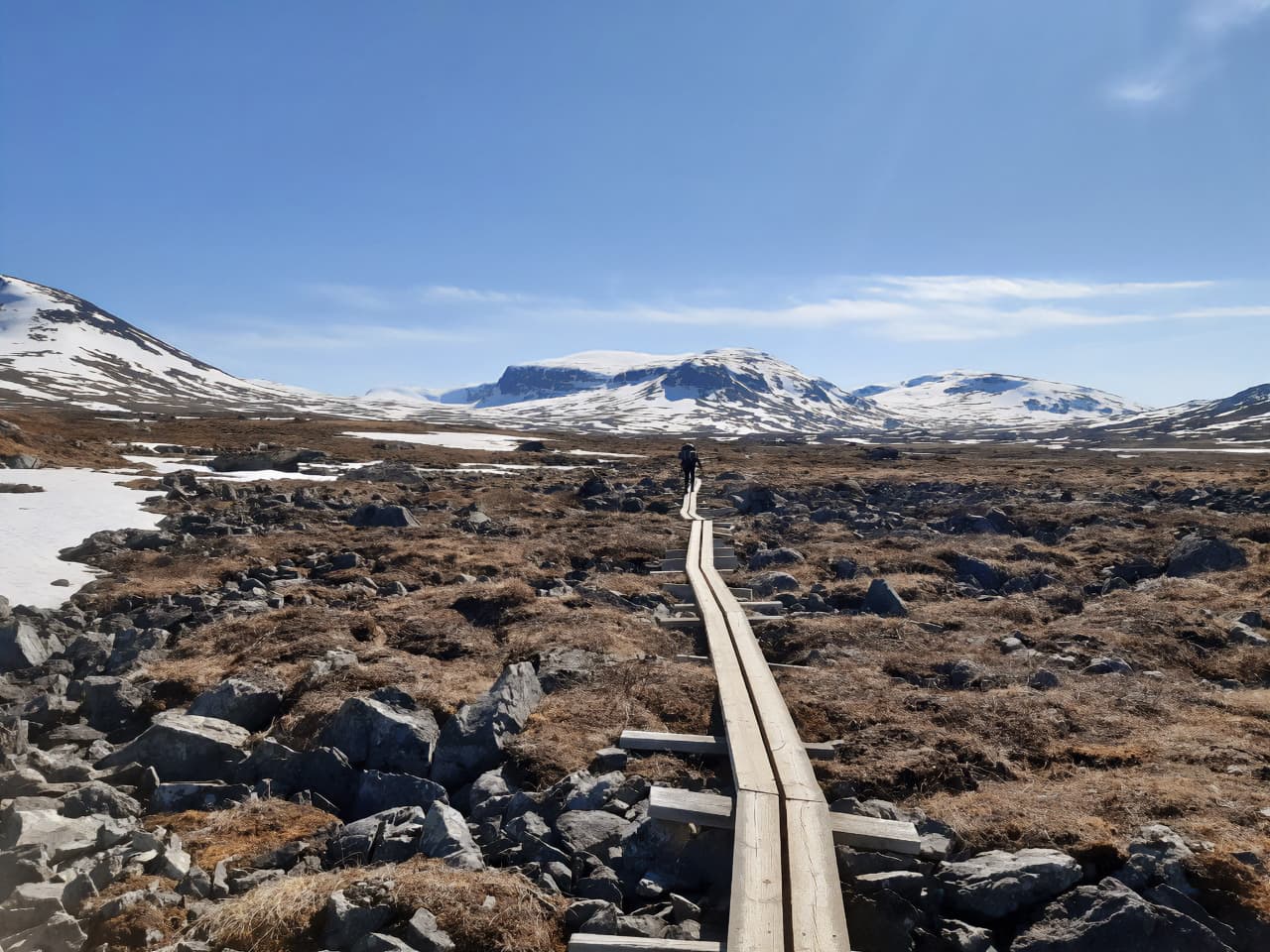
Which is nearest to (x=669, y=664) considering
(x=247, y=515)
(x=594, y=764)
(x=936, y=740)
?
(x=594, y=764)

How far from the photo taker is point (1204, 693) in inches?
375

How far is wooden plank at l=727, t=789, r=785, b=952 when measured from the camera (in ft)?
15.0

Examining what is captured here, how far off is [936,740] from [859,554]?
1217 centimetres

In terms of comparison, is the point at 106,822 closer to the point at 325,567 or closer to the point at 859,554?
the point at 325,567

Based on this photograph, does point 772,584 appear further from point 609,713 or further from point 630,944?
point 630,944

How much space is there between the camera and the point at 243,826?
6.53 metres

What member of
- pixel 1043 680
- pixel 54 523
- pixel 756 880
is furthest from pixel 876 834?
pixel 54 523

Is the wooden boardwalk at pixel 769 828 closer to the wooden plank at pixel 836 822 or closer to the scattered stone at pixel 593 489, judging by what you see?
the wooden plank at pixel 836 822

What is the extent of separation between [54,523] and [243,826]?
18934 millimetres

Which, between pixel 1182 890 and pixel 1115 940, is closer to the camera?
pixel 1115 940

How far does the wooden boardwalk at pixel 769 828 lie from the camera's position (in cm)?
463

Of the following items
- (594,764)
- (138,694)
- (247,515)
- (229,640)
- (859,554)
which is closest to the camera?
(594,764)

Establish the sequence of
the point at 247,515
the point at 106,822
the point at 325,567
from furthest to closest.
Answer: the point at 247,515 < the point at 325,567 < the point at 106,822

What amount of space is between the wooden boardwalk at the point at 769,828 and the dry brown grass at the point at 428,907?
610mm
